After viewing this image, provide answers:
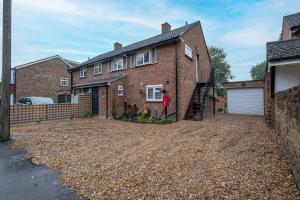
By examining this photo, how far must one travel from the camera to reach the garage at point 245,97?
16.8 metres

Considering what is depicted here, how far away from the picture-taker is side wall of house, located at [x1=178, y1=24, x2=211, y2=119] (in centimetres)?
1193

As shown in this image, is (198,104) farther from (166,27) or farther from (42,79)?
(42,79)

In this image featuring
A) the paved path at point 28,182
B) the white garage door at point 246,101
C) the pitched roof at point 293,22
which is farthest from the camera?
the white garage door at point 246,101

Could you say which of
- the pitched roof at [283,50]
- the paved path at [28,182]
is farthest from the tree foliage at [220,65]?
the paved path at [28,182]

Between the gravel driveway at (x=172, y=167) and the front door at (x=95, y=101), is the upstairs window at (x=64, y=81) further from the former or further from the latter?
the gravel driveway at (x=172, y=167)

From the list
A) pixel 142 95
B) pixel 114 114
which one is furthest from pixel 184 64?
pixel 114 114

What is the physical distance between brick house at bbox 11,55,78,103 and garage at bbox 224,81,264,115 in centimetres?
2081

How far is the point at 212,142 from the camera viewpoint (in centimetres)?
610

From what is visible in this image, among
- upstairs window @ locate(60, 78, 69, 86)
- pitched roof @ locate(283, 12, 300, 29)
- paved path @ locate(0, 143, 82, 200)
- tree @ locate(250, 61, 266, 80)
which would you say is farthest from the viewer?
tree @ locate(250, 61, 266, 80)

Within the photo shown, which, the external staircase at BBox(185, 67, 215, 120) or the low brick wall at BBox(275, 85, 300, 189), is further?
the external staircase at BBox(185, 67, 215, 120)

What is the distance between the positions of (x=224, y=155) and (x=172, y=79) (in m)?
7.94

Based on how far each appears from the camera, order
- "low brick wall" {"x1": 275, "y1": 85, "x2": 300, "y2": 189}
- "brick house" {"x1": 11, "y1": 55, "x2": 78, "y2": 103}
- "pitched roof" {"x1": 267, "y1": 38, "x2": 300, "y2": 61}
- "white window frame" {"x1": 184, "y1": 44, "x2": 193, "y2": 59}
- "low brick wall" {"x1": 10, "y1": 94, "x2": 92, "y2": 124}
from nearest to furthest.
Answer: "low brick wall" {"x1": 275, "y1": 85, "x2": 300, "y2": 189}
"pitched roof" {"x1": 267, "y1": 38, "x2": 300, "y2": 61}
"low brick wall" {"x1": 10, "y1": 94, "x2": 92, "y2": 124}
"white window frame" {"x1": 184, "y1": 44, "x2": 193, "y2": 59}
"brick house" {"x1": 11, "y1": 55, "x2": 78, "y2": 103}

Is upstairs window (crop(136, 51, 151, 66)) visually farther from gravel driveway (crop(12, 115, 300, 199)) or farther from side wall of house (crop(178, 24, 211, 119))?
gravel driveway (crop(12, 115, 300, 199))

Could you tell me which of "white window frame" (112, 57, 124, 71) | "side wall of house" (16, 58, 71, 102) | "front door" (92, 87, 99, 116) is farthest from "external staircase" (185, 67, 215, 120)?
"side wall of house" (16, 58, 71, 102)
